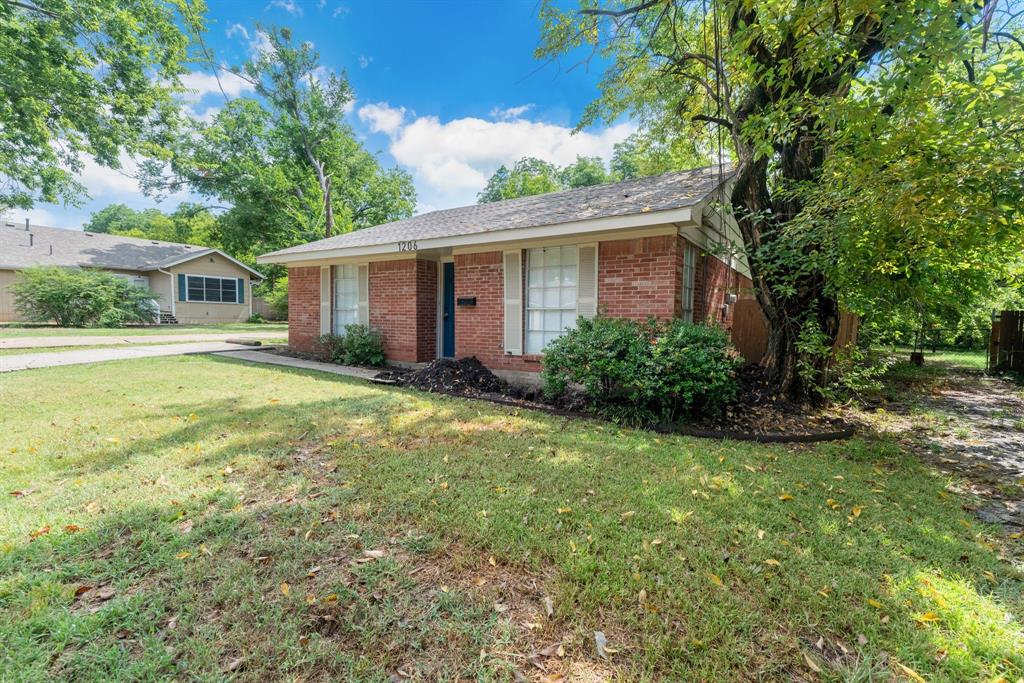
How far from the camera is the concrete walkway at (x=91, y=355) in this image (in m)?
8.85

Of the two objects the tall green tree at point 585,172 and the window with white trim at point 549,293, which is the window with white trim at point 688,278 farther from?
the tall green tree at point 585,172

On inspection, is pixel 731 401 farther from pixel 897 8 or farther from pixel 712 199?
pixel 897 8

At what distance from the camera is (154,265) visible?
2277cm

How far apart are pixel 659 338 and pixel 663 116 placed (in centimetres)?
813

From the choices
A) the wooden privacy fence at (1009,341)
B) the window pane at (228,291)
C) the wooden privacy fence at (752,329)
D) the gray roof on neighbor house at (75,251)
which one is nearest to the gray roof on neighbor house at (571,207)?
the wooden privacy fence at (752,329)

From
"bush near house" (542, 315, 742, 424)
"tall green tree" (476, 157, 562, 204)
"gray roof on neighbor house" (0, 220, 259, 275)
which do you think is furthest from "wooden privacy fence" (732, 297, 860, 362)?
"gray roof on neighbor house" (0, 220, 259, 275)

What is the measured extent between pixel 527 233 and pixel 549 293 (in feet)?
3.97

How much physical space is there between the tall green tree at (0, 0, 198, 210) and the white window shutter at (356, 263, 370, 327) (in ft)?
22.9

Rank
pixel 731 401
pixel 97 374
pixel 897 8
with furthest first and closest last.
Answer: pixel 97 374 < pixel 731 401 < pixel 897 8

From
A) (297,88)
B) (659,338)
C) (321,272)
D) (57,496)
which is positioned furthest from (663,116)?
(297,88)

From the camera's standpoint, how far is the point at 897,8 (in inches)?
140

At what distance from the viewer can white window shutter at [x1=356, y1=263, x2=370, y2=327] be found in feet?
33.9

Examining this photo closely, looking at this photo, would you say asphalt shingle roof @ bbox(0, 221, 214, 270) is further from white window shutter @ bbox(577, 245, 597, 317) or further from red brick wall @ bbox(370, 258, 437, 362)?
white window shutter @ bbox(577, 245, 597, 317)

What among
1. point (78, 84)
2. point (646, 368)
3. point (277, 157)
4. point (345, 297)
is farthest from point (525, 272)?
point (277, 157)
